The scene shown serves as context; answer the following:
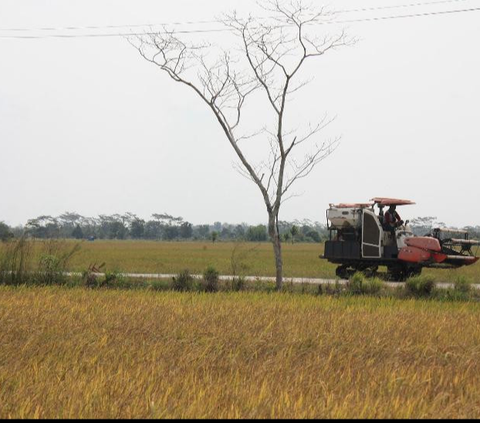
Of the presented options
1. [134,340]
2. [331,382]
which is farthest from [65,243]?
[331,382]

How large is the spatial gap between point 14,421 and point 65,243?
16.4 meters

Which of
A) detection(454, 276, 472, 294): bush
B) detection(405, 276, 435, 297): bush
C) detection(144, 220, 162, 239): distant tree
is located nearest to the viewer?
detection(405, 276, 435, 297): bush

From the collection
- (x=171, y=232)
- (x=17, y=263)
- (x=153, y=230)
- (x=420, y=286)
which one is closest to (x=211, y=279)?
(x=17, y=263)

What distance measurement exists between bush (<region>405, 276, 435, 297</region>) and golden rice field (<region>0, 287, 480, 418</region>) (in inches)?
136

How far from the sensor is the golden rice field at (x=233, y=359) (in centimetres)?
659

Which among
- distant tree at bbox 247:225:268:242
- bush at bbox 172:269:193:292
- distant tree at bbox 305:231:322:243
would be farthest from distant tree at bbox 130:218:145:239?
bush at bbox 172:269:193:292

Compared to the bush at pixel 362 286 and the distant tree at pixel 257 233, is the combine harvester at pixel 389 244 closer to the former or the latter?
the bush at pixel 362 286

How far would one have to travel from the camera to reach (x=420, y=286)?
773 inches

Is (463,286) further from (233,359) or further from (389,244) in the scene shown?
(233,359)

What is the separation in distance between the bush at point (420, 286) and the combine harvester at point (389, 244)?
3.03 metres

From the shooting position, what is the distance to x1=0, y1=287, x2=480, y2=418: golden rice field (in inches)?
260

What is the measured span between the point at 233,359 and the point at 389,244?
1494 centimetres

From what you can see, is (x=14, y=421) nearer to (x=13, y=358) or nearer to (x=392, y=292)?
(x=13, y=358)

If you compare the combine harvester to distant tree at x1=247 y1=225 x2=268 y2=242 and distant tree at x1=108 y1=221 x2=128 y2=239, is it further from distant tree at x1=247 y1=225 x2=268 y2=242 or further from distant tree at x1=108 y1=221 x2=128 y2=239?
distant tree at x1=108 y1=221 x2=128 y2=239
